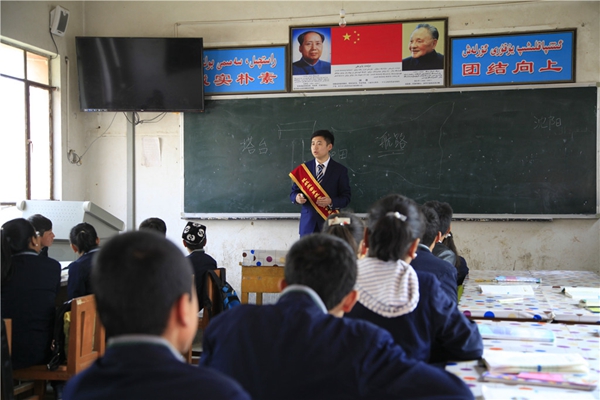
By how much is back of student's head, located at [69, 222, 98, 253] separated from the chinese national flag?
277cm

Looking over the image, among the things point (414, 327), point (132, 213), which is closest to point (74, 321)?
point (414, 327)

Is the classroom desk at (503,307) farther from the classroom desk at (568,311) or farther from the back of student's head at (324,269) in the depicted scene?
the back of student's head at (324,269)

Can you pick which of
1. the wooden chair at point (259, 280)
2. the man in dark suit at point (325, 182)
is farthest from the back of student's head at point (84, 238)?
the man in dark suit at point (325, 182)

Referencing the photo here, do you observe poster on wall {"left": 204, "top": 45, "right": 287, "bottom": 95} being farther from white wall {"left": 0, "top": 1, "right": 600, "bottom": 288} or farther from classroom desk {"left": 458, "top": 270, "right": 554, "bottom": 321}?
classroom desk {"left": 458, "top": 270, "right": 554, "bottom": 321}

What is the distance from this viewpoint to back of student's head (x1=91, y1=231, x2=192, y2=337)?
80cm

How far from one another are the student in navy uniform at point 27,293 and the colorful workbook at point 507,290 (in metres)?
2.10

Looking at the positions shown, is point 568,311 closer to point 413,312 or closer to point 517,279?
point 517,279

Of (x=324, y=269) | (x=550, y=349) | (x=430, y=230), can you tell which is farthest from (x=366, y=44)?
(x=324, y=269)

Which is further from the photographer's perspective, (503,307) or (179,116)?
(179,116)

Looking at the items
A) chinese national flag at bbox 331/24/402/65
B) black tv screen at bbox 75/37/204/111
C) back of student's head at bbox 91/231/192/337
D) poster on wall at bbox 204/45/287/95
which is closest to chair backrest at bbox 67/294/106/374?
back of student's head at bbox 91/231/192/337

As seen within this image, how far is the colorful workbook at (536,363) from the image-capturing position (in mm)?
1370

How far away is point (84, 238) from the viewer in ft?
10.4

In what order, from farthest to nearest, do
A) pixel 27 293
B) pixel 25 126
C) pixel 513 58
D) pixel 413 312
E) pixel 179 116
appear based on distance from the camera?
pixel 179 116
pixel 25 126
pixel 513 58
pixel 27 293
pixel 413 312

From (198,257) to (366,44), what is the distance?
8.73 ft
